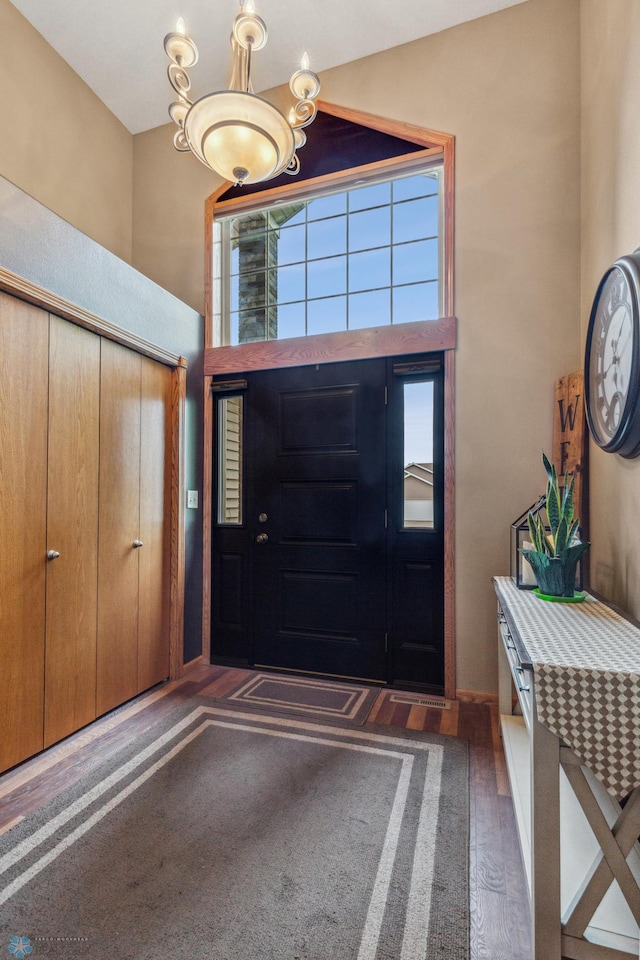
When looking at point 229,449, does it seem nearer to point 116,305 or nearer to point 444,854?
point 116,305

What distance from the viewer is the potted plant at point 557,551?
1.77m

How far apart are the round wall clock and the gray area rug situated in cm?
156

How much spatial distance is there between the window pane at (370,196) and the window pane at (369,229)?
5cm

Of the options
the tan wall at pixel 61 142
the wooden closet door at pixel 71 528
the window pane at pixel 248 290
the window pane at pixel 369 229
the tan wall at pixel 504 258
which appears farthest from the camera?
the window pane at pixel 248 290

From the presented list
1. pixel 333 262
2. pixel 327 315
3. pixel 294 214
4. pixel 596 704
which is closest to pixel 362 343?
pixel 327 315

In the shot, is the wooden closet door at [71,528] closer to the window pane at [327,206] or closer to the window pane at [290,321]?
the window pane at [290,321]

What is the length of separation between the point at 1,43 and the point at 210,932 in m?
4.35

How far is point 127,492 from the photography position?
272 centimetres

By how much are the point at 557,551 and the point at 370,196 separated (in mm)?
2650

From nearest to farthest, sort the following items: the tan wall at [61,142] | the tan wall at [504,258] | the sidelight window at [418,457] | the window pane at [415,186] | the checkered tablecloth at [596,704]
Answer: the checkered tablecloth at [596,704], the tan wall at [504,258], the tan wall at [61,142], the sidelight window at [418,457], the window pane at [415,186]

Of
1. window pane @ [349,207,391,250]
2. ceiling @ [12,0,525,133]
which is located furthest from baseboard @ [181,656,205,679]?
ceiling @ [12,0,525,133]

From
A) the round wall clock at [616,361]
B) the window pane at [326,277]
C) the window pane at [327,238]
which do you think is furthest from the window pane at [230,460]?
the round wall clock at [616,361]

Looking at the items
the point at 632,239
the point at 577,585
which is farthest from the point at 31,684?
the point at 632,239

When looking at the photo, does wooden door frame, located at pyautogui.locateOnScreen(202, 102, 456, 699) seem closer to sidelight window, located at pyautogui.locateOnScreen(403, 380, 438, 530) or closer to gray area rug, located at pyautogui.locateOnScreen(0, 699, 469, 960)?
sidelight window, located at pyautogui.locateOnScreen(403, 380, 438, 530)
